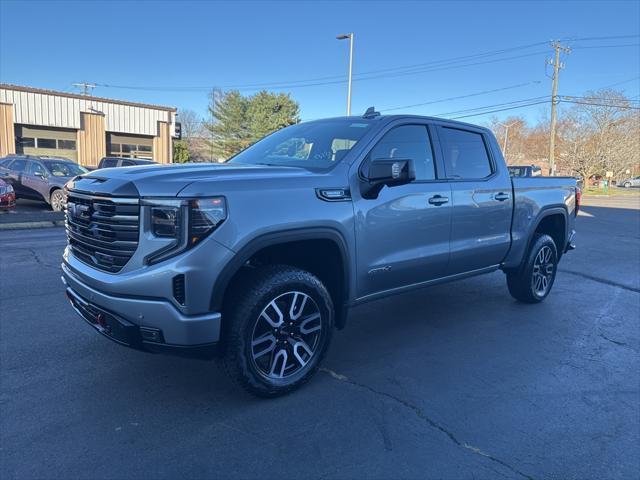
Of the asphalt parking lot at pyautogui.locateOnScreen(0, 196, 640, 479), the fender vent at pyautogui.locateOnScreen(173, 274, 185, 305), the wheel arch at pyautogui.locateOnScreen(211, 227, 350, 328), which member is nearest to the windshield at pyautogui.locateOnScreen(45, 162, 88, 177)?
the asphalt parking lot at pyautogui.locateOnScreen(0, 196, 640, 479)

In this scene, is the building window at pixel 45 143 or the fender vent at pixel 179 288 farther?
the building window at pixel 45 143

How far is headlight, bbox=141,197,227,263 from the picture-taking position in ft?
8.77

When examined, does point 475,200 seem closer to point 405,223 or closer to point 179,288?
point 405,223

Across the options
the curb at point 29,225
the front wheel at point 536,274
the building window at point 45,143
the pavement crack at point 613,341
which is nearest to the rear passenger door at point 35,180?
the curb at point 29,225

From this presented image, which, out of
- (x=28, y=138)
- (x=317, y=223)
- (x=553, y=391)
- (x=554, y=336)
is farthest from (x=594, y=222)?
(x=28, y=138)

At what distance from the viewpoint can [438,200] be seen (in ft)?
13.5

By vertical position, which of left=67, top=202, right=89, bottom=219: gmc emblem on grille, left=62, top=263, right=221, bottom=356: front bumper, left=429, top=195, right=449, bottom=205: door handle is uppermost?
left=429, top=195, right=449, bottom=205: door handle

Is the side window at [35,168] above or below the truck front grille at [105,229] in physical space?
above

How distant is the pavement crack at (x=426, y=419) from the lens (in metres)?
2.67

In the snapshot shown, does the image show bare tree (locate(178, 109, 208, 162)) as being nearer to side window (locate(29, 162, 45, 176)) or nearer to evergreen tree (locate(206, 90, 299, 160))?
evergreen tree (locate(206, 90, 299, 160))

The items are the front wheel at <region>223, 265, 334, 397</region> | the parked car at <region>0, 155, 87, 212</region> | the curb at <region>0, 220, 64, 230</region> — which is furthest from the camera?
the parked car at <region>0, 155, 87, 212</region>

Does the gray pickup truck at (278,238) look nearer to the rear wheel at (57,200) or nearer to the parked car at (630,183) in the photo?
the rear wheel at (57,200)

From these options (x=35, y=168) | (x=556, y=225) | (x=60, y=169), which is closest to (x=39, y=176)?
(x=35, y=168)

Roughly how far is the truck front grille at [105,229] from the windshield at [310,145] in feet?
4.77
